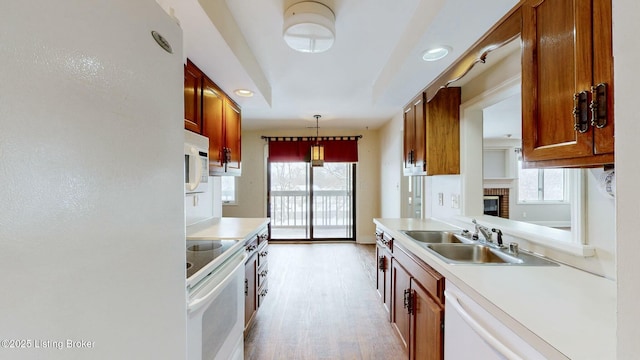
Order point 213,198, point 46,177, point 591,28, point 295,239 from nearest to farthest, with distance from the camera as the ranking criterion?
1. point 46,177
2. point 591,28
3. point 213,198
4. point 295,239

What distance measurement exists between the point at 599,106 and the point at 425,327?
1.29m

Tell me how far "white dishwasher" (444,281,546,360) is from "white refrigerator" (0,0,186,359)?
1014mm

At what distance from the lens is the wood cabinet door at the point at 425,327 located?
4.33ft

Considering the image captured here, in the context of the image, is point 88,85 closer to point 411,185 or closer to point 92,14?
point 92,14

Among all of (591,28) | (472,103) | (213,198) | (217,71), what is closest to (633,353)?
(591,28)

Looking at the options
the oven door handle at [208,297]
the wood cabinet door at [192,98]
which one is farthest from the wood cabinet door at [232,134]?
the oven door handle at [208,297]

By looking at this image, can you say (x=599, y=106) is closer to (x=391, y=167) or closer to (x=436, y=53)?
(x=436, y=53)

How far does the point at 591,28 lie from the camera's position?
0.87m

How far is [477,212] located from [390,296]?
3.44 feet

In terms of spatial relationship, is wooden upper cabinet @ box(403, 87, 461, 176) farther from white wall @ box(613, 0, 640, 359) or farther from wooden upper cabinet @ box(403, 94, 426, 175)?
white wall @ box(613, 0, 640, 359)

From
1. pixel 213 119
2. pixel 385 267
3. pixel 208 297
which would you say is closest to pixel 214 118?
pixel 213 119

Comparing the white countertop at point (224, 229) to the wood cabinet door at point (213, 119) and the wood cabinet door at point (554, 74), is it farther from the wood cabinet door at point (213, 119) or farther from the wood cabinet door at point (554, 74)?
the wood cabinet door at point (554, 74)

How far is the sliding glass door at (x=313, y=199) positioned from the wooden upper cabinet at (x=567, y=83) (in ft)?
14.1

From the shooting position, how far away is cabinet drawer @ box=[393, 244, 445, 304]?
1.33 meters
